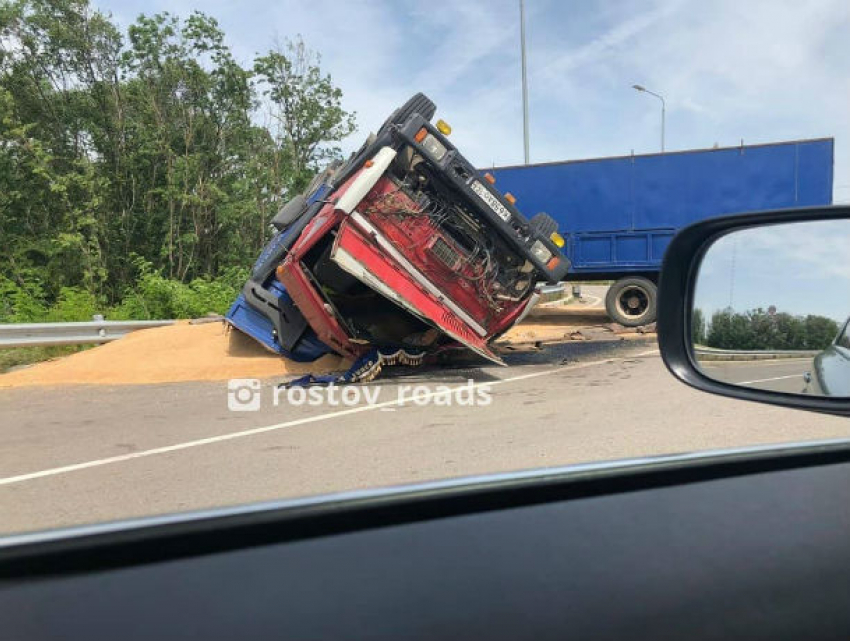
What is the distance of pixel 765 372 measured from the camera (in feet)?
6.89

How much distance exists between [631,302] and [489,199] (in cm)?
763

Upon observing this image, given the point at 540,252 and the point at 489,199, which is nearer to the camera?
the point at 489,199

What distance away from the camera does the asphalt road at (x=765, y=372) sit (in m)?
1.97

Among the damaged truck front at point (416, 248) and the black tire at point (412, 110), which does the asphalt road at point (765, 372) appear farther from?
the black tire at point (412, 110)

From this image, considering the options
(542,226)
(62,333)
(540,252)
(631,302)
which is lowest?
(62,333)

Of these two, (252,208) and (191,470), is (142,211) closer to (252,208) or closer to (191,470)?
(252,208)

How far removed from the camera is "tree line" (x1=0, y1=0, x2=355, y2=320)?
66.3ft

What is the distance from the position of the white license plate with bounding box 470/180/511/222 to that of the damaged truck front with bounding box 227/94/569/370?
0.6 inches

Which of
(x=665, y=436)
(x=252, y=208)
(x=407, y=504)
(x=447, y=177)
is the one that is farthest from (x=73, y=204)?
(x=407, y=504)

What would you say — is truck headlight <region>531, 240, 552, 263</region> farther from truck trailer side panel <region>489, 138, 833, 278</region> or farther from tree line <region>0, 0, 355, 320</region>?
tree line <region>0, 0, 355, 320</region>

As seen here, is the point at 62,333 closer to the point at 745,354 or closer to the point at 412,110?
the point at 412,110

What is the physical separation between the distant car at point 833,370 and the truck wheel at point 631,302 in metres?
13.5

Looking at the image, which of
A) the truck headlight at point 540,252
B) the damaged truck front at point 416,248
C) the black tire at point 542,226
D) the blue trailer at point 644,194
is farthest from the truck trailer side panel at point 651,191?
the truck headlight at point 540,252

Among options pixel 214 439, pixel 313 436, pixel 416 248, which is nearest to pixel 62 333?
pixel 416 248
